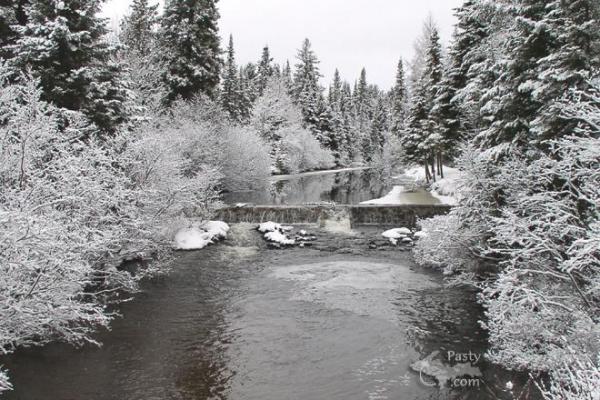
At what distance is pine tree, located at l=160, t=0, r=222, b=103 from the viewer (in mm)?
30188

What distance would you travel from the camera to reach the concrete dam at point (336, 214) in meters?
25.3

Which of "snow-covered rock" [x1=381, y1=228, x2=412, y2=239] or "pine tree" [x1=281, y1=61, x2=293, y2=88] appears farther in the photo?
"pine tree" [x1=281, y1=61, x2=293, y2=88]

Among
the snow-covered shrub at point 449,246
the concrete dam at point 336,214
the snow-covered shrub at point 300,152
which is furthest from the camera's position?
the snow-covered shrub at point 300,152

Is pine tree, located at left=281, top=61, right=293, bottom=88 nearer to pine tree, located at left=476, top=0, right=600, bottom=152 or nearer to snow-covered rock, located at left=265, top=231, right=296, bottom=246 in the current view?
snow-covered rock, located at left=265, top=231, right=296, bottom=246

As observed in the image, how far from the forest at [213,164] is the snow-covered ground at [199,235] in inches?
28.3

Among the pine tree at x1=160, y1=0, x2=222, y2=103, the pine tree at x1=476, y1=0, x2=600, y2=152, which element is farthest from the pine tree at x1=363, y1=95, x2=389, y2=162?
the pine tree at x1=476, y1=0, x2=600, y2=152

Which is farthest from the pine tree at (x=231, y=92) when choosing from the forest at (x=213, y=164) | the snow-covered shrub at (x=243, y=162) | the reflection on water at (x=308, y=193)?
the forest at (x=213, y=164)

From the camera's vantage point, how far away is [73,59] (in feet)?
A: 53.7

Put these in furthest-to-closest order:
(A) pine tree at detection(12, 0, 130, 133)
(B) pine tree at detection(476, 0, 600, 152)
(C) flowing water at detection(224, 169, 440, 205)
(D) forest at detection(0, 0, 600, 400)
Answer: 1. (C) flowing water at detection(224, 169, 440, 205)
2. (A) pine tree at detection(12, 0, 130, 133)
3. (B) pine tree at detection(476, 0, 600, 152)
4. (D) forest at detection(0, 0, 600, 400)

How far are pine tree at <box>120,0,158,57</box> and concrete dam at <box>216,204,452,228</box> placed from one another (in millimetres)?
21273

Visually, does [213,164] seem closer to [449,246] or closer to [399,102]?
[449,246]

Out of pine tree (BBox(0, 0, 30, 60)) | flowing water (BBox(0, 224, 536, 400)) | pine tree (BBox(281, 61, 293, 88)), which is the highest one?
pine tree (BBox(281, 61, 293, 88))

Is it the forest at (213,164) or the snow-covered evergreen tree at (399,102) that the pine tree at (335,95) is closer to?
the snow-covered evergreen tree at (399,102)

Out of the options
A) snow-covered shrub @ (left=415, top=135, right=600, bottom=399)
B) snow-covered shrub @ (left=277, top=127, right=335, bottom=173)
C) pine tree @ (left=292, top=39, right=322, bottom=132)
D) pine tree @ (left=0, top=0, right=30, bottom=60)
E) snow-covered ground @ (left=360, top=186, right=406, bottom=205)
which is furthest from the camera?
pine tree @ (left=292, top=39, right=322, bottom=132)
